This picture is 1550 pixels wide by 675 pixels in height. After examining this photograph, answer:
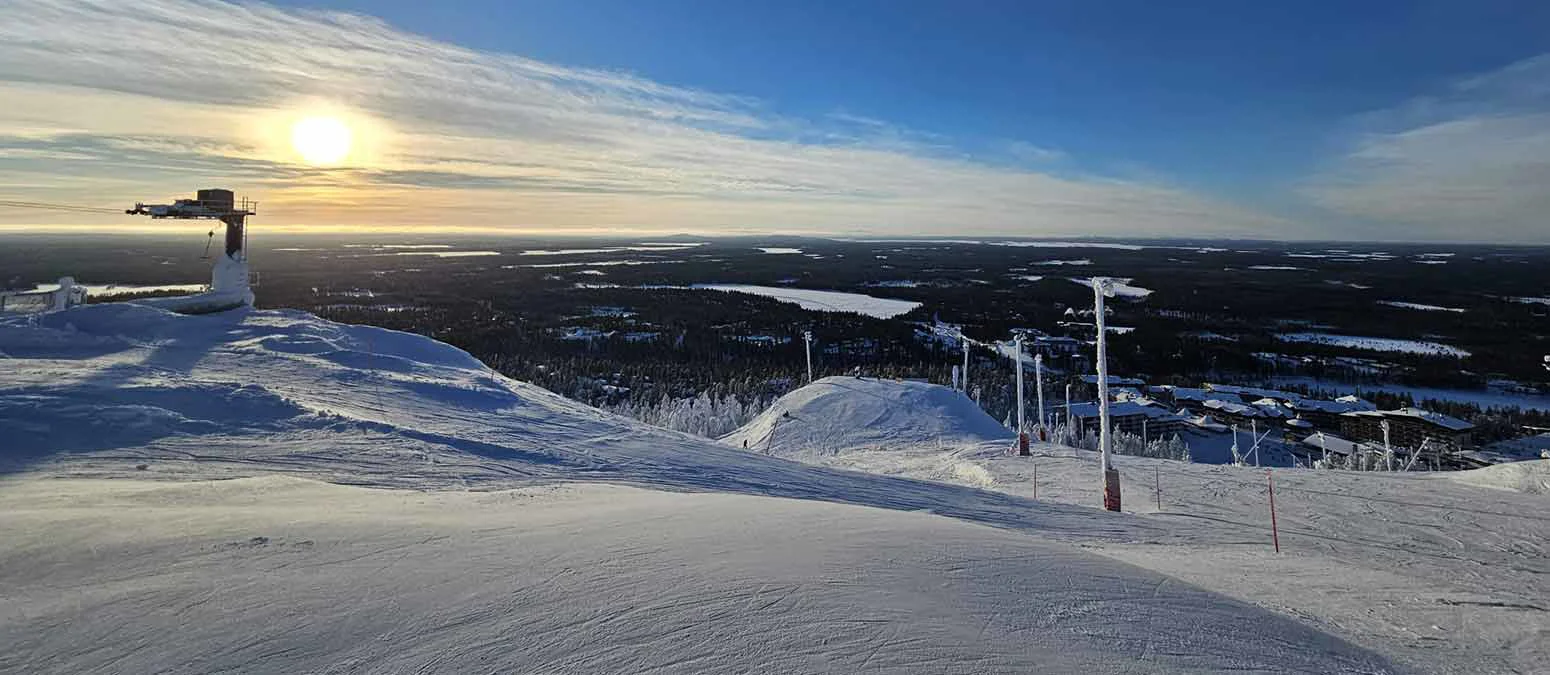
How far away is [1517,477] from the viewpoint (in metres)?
16.1

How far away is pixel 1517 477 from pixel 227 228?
105 ft

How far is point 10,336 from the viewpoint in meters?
12.6

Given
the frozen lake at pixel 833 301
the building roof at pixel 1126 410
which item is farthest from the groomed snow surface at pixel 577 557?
the frozen lake at pixel 833 301

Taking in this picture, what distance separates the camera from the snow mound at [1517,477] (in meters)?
15.5

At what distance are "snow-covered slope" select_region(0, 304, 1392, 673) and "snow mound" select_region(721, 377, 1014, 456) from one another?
15957 mm

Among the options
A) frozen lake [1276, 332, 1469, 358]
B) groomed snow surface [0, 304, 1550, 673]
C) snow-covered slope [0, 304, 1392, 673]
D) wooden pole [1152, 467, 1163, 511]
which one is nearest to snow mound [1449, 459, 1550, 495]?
groomed snow surface [0, 304, 1550, 673]

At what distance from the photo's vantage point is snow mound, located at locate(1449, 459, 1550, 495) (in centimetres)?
1554

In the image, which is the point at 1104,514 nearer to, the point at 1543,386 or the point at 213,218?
the point at 213,218

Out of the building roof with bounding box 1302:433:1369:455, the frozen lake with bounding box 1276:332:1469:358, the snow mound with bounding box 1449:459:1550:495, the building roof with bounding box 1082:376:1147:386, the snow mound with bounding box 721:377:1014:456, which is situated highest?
the snow mound with bounding box 1449:459:1550:495

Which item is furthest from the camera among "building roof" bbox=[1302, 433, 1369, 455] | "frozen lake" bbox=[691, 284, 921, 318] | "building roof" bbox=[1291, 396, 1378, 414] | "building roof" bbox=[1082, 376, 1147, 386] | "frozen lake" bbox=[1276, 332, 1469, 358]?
"frozen lake" bbox=[691, 284, 921, 318]

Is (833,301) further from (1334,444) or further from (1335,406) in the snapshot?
(1334,444)

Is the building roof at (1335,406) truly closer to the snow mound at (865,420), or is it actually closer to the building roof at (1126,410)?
the building roof at (1126,410)

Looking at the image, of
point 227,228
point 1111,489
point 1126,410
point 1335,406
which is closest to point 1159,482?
point 1111,489

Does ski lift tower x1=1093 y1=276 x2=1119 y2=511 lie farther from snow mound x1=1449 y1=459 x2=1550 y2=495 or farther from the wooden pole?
snow mound x1=1449 y1=459 x2=1550 y2=495
